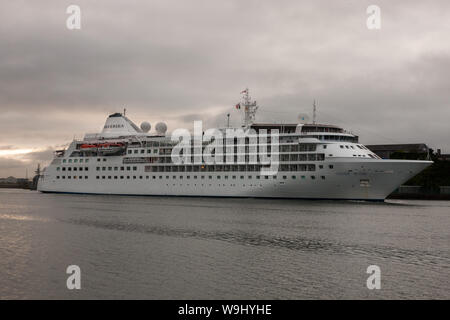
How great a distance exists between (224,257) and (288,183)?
122ft

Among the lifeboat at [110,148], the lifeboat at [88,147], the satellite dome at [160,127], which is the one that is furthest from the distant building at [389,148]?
the lifeboat at [88,147]

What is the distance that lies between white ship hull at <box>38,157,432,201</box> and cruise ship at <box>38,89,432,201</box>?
110 mm

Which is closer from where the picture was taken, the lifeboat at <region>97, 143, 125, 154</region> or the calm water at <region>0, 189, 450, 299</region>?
the calm water at <region>0, 189, 450, 299</region>

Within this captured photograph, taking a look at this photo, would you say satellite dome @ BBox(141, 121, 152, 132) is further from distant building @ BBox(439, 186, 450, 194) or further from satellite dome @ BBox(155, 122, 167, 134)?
distant building @ BBox(439, 186, 450, 194)

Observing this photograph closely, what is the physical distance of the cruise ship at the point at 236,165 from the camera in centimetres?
5503

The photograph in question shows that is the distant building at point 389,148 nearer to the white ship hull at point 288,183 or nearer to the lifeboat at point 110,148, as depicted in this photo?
the white ship hull at point 288,183

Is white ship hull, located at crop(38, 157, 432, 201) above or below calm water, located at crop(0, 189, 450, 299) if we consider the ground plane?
above

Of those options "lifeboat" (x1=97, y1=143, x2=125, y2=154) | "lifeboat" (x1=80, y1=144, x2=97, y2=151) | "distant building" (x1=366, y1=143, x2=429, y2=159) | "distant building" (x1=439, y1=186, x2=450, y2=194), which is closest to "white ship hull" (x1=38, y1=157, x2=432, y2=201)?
"lifeboat" (x1=97, y1=143, x2=125, y2=154)

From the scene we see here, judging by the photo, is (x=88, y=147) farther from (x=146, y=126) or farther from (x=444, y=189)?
(x=444, y=189)

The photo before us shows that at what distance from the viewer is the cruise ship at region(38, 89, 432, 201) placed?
55031mm

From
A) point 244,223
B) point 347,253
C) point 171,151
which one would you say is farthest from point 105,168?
point 347,253

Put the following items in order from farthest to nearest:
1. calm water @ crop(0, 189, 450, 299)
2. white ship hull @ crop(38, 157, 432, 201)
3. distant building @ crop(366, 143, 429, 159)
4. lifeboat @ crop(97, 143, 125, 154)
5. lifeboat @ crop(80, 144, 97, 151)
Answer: distant building @ crop(366, 143, 429, 159) → lifeboat @ crop(80, 144, 97, 151) → lifeboat @ crop(97, 143, 125, 154) → white ship hull @ crop(38, 157, 432, 201) → calm water @ crop(0, 189, 450, 299)

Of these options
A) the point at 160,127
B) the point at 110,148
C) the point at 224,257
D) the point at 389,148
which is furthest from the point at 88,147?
the point at 389,148
